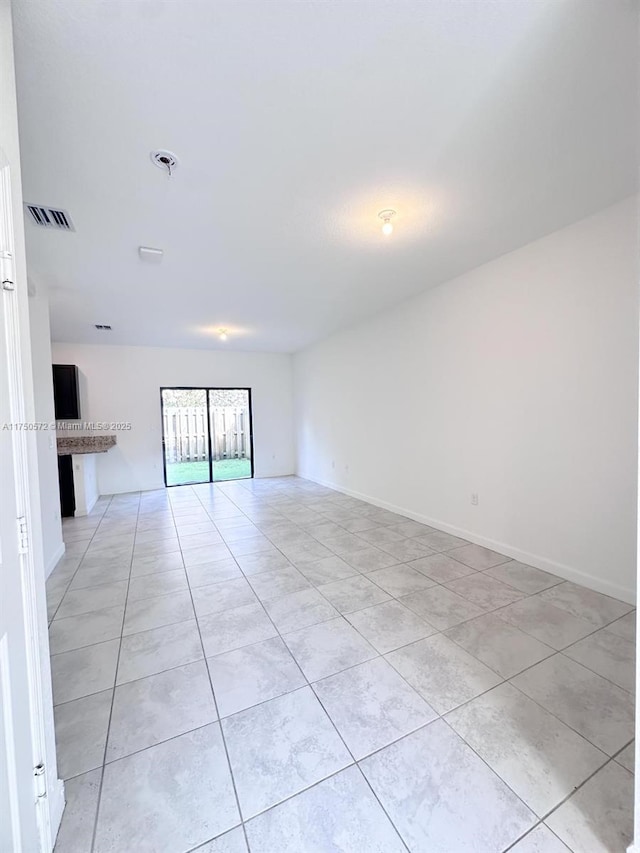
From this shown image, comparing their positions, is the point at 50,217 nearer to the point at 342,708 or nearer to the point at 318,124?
the point at 318,124

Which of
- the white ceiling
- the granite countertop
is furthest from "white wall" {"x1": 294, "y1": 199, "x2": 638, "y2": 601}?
the granite countertop

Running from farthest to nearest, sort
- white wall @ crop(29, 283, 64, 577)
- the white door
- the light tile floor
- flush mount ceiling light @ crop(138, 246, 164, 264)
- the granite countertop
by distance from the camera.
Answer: the granite countertop < white wall @ crop(29, 283, 64, 577) < flush mount ceiling light @ crop(138, 246, 164, 264) < the light tile floor < the white door

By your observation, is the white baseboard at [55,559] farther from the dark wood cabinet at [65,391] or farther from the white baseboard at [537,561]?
the white baseboard at [537,561]

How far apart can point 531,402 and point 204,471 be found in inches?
257

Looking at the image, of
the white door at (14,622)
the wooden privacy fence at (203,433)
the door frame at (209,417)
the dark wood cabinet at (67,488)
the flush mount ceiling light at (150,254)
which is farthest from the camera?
the wooden privacy fence at (203,433)

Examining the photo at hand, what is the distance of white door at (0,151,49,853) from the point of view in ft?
2.93

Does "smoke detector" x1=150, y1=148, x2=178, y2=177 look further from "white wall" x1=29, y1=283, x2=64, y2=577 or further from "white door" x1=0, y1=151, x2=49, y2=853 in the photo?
"white wall" x1=29, y1=283, x2=64, y2=577

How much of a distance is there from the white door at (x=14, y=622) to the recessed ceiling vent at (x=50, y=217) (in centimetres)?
154

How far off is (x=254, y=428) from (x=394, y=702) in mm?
6142

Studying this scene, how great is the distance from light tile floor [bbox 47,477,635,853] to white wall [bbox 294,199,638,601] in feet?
1.49

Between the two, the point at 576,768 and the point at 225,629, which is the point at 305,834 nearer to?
the point at 576,768

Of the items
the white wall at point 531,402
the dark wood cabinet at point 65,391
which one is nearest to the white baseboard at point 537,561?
the white wall at point 531,402

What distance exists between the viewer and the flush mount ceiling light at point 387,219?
2309mm

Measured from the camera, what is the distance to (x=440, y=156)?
1.83 m
